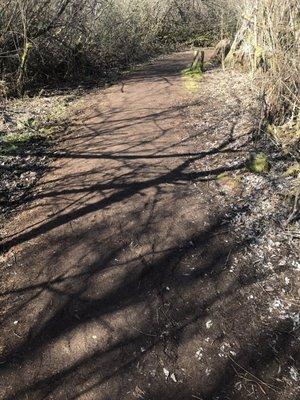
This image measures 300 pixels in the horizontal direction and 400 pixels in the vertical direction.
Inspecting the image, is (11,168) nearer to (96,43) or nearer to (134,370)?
(134,370)

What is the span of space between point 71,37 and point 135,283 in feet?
28.4

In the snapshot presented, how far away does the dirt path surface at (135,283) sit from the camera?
3.14 m

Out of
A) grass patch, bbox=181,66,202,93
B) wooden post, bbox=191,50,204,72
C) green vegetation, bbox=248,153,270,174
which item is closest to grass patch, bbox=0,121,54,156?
green vegetation, bbox=248,153,270,174

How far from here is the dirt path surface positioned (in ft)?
10.3

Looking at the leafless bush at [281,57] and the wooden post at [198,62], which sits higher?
the leafless bush at [281,57]

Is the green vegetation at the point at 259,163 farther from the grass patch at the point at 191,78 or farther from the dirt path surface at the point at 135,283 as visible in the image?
the grass patch at the point at 191,78

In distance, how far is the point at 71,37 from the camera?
10570mm

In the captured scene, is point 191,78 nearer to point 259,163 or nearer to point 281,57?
point 281,57

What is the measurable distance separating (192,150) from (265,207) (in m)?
1.93

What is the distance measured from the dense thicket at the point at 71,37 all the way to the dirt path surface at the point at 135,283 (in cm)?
408

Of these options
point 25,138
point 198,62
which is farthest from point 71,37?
point 25,138

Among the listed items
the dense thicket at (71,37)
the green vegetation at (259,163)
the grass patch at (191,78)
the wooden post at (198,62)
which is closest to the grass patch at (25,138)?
the dense thicket at (71,37)

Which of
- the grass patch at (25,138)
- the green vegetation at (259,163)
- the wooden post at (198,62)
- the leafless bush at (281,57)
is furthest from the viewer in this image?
the wooden post at (198,62)

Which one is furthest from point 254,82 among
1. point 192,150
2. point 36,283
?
point 36,283
